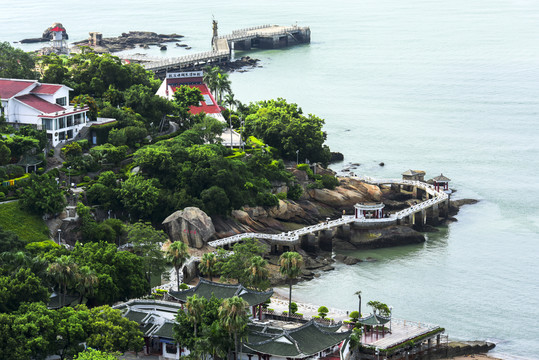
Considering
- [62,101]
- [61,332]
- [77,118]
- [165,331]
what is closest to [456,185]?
[77,118]

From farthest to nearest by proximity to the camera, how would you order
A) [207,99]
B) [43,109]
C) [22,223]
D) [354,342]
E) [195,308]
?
1. [207,99]
2. [43,109]
3. [22,223]
4. [354,342]
5. [195,308]

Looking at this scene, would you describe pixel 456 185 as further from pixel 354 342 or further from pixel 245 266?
pixel 354 342

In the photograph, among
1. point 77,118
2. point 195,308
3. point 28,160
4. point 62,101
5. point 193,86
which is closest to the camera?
point 195,308

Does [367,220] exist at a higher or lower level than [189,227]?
lower

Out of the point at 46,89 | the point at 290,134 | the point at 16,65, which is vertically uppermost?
the point at 16,65

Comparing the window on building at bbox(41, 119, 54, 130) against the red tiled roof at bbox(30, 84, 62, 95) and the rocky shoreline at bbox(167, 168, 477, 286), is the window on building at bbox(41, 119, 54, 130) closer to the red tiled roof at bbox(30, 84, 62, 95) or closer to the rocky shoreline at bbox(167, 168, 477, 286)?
the red tiled roof at bbox(30, 84, 62, 95)

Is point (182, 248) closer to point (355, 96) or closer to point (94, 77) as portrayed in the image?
point (94, 77)

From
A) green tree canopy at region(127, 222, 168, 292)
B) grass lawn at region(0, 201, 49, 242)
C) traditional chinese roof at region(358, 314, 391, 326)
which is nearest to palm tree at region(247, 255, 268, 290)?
traditional chinese roof at region(358, 314, 391, 326)
